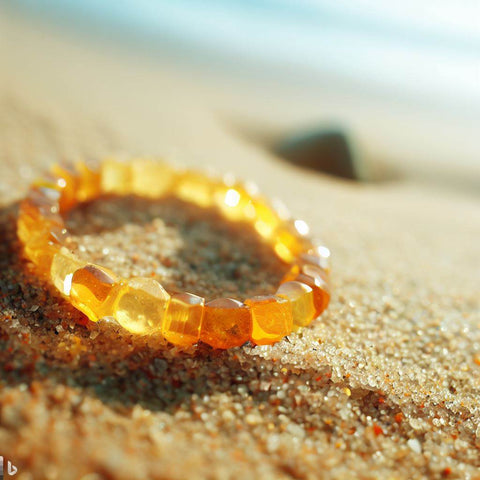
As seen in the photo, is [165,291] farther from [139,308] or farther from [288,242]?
[288,242]

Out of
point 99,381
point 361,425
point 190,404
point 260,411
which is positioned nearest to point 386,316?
point 361,425

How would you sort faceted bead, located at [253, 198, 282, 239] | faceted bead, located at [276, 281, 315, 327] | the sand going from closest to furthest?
the sand, faceted bead, located at [276, 281, 315, 327], faceted bead, located at [253, 198, 282, 239]

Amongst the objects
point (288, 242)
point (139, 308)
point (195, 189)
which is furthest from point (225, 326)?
point (195, 189)

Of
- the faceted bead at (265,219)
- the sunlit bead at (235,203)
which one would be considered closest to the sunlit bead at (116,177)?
the sunlit bead at (235,203)

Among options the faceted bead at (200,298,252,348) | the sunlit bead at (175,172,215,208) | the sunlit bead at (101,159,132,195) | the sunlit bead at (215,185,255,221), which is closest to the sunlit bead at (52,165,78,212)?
the sunlit bead at (101,159,132,195)

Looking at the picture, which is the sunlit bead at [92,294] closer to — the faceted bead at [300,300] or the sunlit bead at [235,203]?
the faceted bead at [300,300]

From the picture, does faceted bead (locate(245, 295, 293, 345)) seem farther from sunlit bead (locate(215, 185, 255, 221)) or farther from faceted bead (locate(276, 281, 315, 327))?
sunlit bead (locate(215, 185, 255, 221))

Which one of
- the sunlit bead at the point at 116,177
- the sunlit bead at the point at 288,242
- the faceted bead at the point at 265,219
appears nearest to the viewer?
the sunlit bead at the point at 288,242
